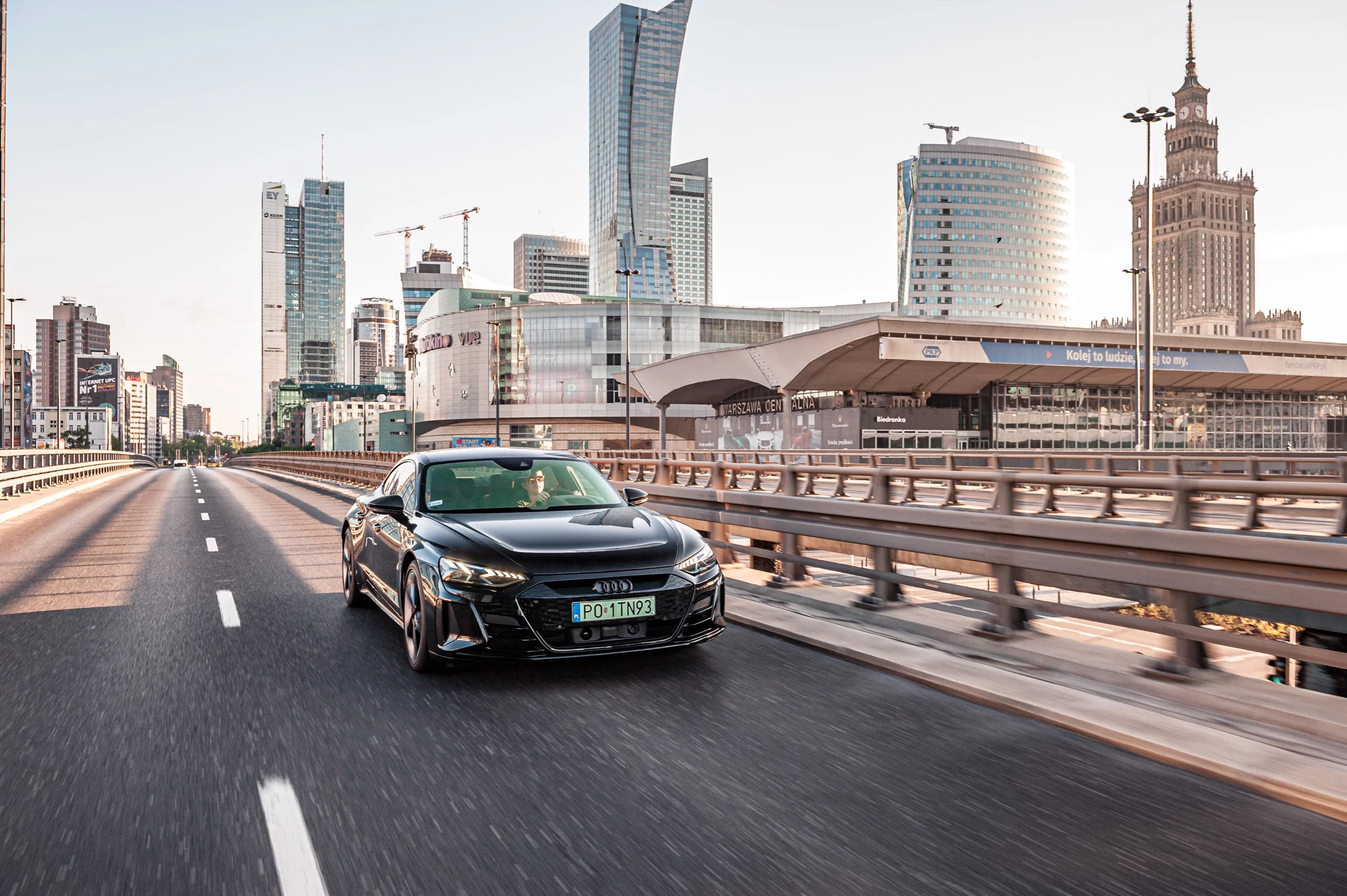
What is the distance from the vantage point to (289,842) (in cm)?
336

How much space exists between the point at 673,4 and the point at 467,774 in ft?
702

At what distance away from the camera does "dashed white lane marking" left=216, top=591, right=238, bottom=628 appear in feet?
25.0

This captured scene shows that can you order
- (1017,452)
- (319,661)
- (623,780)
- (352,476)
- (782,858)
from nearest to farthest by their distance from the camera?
(782,858) → (623,780) → (319,661) → (1017,452) → (352,476)

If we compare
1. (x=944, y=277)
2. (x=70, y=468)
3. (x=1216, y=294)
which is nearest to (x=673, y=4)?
(x=944, y=277)

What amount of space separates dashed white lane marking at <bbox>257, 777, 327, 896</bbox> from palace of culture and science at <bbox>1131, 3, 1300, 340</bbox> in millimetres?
213901

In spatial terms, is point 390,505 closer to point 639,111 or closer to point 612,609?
point 612,609

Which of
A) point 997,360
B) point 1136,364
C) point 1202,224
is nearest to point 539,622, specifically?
point 1136,364

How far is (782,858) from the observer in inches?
127

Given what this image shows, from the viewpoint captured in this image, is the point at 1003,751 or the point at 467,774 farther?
the point at 1003,751

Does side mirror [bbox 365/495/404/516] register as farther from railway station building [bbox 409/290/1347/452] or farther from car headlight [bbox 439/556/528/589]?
railway station building [bbox 409/290/1347/452]

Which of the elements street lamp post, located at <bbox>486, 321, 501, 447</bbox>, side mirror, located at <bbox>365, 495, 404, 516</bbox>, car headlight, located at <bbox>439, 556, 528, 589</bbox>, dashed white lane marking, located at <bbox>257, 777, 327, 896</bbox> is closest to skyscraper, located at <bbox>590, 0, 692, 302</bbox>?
street lamp post, located at <bbox>486, 321, 501, 447</bbox>

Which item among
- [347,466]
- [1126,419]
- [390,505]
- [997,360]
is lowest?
[347,466]

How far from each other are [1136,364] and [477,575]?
44.7m

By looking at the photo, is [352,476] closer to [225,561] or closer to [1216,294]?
[225,561]
